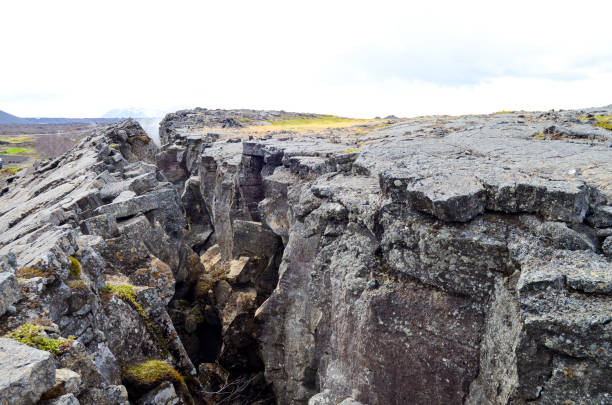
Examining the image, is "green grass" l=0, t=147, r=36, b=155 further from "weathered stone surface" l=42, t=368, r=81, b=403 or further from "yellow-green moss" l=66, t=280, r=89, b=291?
"weathered stone surface" l=42, t=368, r=81, b=403

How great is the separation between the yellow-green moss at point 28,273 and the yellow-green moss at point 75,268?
809 mm

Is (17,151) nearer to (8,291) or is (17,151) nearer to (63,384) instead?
(8,291)

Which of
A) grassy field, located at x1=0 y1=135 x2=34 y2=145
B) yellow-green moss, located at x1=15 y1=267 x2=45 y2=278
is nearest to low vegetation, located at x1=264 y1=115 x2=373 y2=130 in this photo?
yellow-green moss, located at x1=15 y1=267 x2=45 y2=278

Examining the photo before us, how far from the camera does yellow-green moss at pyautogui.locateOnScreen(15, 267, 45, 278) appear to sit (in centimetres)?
668

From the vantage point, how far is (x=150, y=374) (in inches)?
317

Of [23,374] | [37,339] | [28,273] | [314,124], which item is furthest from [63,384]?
[314,124]

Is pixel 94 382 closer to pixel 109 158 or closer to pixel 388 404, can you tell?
pixel 388 404

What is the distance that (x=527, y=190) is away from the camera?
6.13 meters

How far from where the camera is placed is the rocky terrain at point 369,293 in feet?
16.9

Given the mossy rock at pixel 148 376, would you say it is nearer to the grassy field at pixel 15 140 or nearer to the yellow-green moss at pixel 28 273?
the yellow-green moss at pixel 28 273

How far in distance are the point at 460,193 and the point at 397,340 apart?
2870 millimetres

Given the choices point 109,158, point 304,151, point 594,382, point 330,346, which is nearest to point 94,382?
point 330,346

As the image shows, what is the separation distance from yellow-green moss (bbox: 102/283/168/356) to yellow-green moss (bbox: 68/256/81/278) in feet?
3.67

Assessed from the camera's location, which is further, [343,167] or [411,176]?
[343,167]
